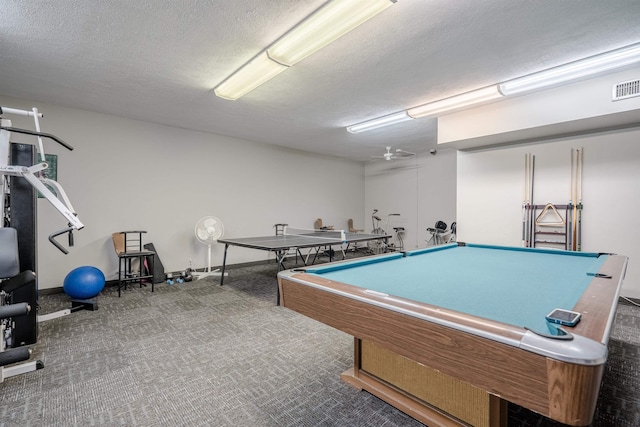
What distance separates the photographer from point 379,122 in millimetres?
4793

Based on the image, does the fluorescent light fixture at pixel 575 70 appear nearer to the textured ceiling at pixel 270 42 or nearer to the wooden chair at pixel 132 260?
the textured ceiling at pixel 270 42

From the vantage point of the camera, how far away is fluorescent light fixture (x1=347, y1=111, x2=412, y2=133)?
14.8ft

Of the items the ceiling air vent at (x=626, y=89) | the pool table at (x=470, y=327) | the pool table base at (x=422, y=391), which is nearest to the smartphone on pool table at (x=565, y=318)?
the pool table at (x=470, y=327)

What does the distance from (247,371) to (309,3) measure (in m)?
2.73

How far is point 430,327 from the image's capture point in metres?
0.99

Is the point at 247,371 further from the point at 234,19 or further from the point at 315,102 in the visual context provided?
the point at 315,102

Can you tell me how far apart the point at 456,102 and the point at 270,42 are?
2.59 metres

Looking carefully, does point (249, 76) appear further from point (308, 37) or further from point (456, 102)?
point (456, 102)

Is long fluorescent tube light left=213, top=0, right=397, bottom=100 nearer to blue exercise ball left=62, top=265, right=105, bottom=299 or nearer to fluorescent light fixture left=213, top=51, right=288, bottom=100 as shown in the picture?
fluorescent light fixture left=213, top=51, right=288, bottom=100

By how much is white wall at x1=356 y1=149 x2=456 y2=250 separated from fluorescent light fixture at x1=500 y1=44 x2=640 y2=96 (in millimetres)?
3588

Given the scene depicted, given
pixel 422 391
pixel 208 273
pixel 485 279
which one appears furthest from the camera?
pixel 208 273

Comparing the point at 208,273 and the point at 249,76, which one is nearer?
the point at 249,76

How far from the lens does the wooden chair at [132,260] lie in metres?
4.38

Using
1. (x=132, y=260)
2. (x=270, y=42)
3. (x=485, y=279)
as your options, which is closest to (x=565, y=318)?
(x=485, y=279)
